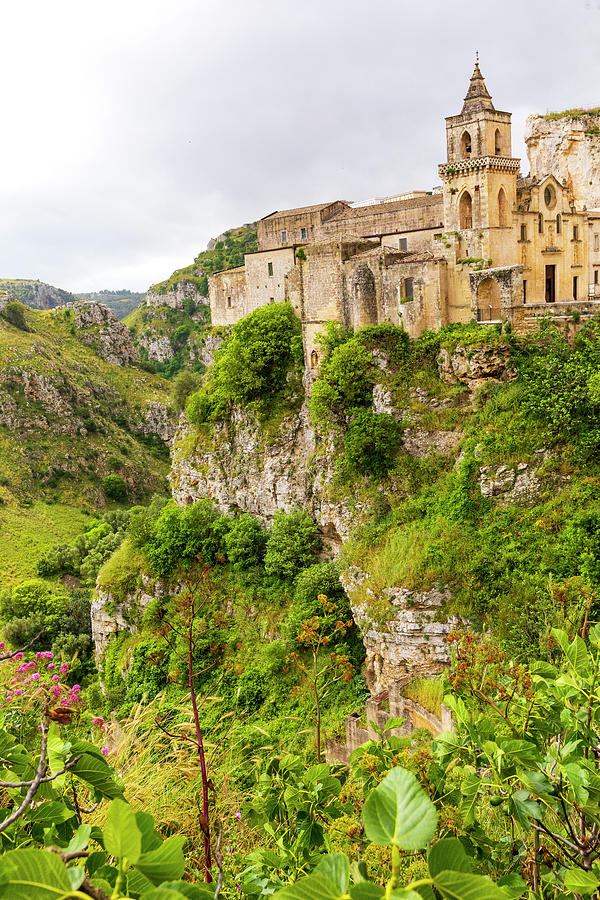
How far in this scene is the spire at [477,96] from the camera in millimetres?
20812

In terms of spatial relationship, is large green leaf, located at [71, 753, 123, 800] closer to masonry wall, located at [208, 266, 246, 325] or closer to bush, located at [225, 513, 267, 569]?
bush, located at [225, 513, 267, 569]

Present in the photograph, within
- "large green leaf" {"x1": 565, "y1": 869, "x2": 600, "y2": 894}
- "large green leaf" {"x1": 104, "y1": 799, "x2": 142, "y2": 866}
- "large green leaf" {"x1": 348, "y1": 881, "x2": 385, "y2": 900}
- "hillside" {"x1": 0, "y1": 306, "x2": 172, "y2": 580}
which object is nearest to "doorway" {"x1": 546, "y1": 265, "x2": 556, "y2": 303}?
"large green leaf" {"x1": 565, "y1": 869, "x2": 600, "y2": 894}

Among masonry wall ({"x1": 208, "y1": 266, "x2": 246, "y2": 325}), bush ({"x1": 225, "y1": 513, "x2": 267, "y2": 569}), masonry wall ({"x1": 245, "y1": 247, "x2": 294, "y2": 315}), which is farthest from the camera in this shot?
masonry wall ({"x1": 208, "y1": 266, "x2": 246, "y2": 325})

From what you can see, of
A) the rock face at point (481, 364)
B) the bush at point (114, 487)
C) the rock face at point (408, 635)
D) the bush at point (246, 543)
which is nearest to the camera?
the rock face at point (408, 635)

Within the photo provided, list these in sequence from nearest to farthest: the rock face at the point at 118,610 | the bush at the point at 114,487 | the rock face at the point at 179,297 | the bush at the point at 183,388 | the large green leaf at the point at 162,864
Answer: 1. the large green leaf at the point at 162,864
2. the rock face at the point at 118,610
3. the bush at the point at 183,388
4. the bush at the point at 114,487
5. the rock face at the point at 179,297

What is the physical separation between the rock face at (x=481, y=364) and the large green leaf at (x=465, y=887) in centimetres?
1833

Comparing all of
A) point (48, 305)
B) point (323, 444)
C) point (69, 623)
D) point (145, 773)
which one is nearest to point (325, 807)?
point (145, 773)

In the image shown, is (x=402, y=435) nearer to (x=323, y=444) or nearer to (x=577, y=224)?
(x=323, y=444)

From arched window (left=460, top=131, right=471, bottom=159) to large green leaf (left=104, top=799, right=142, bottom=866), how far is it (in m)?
23.1

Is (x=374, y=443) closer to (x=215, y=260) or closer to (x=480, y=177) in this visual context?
(x=480, y=177)

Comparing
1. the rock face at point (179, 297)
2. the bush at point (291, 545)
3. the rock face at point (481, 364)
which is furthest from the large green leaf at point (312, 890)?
the rock face at point (179, 297)

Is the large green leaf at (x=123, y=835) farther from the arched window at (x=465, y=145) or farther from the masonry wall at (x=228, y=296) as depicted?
the masonry wall at (x=228, y=296)

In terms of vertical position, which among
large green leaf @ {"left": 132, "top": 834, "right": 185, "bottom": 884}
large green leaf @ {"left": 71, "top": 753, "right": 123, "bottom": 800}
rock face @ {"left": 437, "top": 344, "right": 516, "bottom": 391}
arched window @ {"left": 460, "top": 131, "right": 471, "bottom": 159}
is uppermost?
arched window @ {"left": 460, "top": 131, "right": 471, "bottom": 159}

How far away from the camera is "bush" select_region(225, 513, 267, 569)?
2414 centimetres
